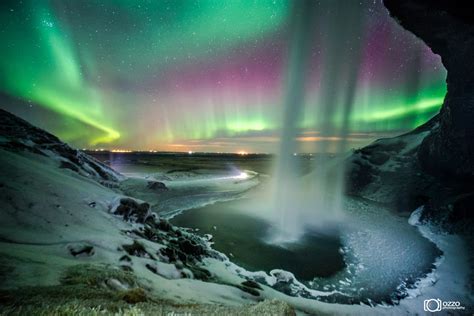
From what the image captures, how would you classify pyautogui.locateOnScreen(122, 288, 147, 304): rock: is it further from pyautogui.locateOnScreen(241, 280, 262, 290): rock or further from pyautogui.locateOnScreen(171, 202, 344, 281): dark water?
pyautogui.locateOnScreen(171, 202, 344, 281): dark water

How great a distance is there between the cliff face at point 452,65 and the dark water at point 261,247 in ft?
64.9

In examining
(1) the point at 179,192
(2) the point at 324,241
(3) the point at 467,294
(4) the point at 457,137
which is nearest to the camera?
(3) the point at 467,294

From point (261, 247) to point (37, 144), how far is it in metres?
19.6

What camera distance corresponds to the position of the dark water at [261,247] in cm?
1128

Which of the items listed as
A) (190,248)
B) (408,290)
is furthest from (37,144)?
(408,290)

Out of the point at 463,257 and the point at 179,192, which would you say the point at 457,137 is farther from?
the point at 179,192

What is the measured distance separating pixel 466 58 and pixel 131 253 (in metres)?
32.7

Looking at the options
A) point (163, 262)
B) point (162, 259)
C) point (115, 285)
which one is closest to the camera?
point (115, 285)

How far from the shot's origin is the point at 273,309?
433cm

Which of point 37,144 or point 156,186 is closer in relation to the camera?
point 37,144

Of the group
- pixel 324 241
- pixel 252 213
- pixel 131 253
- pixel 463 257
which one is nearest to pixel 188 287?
pixel 131 253

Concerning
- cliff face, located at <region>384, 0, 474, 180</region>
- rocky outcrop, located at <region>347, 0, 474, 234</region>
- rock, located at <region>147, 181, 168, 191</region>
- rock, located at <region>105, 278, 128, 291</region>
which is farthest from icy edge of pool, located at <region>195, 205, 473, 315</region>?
rock, located at <region>147, 181, 168, 191</region>

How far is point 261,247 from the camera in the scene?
1338 centimetres

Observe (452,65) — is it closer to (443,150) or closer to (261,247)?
(443,150)
